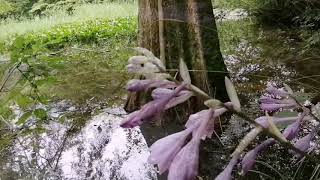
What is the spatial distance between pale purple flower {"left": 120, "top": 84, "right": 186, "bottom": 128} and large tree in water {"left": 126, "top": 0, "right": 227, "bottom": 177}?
95.1 inches

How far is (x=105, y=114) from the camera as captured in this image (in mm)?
3316

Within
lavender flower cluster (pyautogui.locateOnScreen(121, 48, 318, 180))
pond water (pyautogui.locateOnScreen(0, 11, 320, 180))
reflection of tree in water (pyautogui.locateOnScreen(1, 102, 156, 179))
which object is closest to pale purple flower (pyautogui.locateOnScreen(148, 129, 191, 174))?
lavender flower cluster (pyautogui.locateOnScreen(121, 48, 318, 180))

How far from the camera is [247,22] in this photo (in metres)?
6.77

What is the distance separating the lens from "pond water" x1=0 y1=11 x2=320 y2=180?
2.39 meters

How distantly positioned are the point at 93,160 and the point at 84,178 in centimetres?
23

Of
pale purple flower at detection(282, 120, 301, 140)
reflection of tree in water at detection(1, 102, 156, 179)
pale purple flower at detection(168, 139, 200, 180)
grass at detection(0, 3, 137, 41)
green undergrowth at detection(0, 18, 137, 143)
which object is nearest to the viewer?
pale purple flower at detection(168, 139, 200, 180)

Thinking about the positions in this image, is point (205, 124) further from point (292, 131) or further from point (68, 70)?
point (68, 70)

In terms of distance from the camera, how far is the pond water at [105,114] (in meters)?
2.39

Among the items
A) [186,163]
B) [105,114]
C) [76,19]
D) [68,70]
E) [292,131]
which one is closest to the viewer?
[186,163]

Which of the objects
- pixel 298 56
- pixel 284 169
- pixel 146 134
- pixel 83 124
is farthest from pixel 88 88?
pixel 284 169

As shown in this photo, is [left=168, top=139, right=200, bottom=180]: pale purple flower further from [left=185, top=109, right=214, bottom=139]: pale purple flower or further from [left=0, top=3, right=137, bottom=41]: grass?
[left=0, top=3, right=137, bottom=41]: grass

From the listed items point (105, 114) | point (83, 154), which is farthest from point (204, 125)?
point (105, 114)

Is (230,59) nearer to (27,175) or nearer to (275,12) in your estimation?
(275,12)

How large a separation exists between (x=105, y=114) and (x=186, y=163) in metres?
2.98
